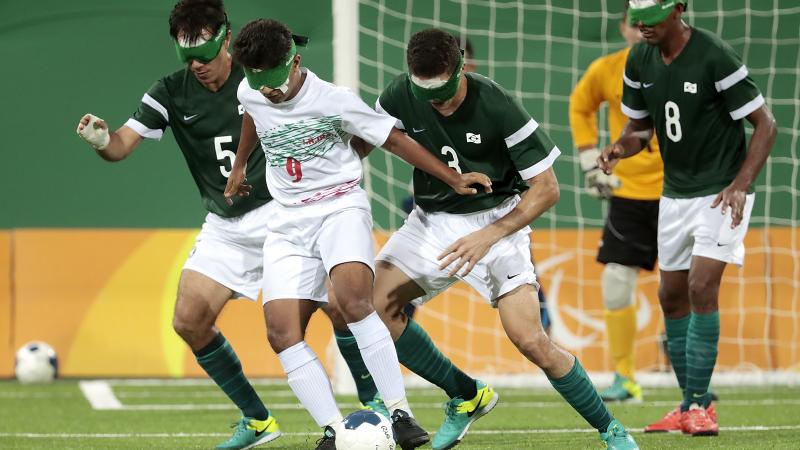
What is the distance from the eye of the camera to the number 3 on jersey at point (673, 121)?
19.9ft

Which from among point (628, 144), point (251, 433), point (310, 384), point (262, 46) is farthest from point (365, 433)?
point (628, 144)

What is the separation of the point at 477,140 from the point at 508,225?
400mm

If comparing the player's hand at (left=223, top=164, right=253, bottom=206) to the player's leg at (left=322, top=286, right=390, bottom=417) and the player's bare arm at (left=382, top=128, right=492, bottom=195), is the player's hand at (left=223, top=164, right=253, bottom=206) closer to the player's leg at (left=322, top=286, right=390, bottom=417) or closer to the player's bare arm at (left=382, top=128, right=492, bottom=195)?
the player's leg at (left=322, top=286, right=390, bottom=417)

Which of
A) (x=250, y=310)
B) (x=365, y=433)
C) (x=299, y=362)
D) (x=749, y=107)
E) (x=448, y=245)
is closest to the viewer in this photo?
(x=365, y=433)

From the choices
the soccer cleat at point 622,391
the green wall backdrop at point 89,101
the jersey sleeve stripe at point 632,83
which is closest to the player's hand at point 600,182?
the soccer cleat at point 622,391

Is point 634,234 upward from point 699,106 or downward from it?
downward

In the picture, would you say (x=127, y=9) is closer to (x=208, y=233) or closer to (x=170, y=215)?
(x=170, y=215)

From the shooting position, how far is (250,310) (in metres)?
9.94

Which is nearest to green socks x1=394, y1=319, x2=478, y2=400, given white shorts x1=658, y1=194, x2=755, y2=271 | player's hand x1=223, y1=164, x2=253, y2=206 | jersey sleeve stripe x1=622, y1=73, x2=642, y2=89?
player's hand x1=223, y1=164, x2=253, y2=206

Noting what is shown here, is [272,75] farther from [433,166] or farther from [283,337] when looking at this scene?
[283,337]

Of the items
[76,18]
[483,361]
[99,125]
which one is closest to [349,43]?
[483,361]

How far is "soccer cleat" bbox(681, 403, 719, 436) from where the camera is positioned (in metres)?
5.94

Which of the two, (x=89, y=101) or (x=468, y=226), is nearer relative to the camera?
(x=468, y=226)

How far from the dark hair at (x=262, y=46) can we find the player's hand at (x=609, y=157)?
1695mm
